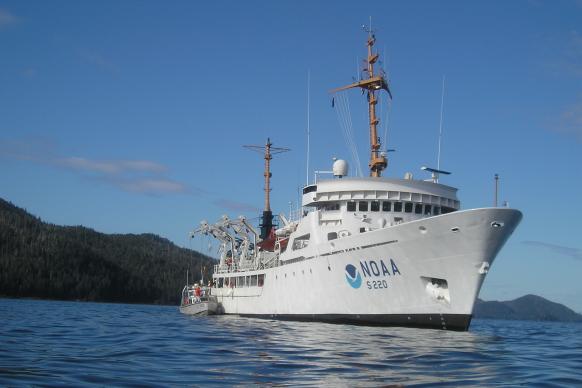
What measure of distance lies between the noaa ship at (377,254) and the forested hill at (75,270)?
10377cm

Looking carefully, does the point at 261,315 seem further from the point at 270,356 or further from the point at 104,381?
the point at 104,381

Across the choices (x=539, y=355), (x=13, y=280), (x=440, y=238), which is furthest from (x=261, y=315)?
(x=13, y=280)

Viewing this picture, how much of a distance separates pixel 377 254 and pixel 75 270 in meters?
138

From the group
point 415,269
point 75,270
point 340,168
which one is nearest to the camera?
point 415,269

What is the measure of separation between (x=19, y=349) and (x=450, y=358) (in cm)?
1131

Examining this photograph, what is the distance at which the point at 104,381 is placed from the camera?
10.9 m

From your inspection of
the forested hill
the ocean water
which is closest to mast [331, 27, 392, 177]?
the ocean water

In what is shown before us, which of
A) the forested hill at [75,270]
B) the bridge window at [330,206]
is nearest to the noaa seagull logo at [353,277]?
the bridge window at [330,206]

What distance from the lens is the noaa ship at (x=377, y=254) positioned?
25266mm

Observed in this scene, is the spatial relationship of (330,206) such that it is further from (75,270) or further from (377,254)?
(75,270)

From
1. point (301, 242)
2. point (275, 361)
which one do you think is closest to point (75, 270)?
point (301, 242)

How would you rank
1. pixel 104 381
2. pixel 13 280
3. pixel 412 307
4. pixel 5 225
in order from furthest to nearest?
pixel 5 225 → pixel 13 280 → pixel 412 307 → pixel 104 381

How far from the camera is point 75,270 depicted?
150625mm

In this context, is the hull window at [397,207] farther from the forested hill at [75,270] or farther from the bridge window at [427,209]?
the forested hill at [75,270]
